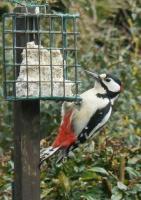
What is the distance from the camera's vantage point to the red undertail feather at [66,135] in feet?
18.3

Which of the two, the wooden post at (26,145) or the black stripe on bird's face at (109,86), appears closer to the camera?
the wooden post at (26,145)

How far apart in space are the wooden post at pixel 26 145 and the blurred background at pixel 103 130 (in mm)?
134

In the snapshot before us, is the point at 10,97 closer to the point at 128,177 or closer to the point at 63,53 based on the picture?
the point at 63,53

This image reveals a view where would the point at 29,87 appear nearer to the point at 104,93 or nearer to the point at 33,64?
the point at 33,64

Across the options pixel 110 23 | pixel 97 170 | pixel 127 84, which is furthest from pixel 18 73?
pixel 110 23

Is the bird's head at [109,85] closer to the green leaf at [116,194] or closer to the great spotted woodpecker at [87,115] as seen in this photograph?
the great spotted woodpecker at [87,115]

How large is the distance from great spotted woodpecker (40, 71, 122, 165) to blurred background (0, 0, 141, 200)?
105mm

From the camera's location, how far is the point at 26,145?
5113 millimetres

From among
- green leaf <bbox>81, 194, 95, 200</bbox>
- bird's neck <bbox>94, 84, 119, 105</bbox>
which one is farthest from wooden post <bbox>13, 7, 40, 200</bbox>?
bird's neck <bbox>94, 84, 119, 105</bbox>

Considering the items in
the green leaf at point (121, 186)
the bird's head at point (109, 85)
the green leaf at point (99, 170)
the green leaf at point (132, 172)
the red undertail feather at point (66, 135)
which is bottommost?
the green leaf at point (121, 186)

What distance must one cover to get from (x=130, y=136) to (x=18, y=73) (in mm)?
1895

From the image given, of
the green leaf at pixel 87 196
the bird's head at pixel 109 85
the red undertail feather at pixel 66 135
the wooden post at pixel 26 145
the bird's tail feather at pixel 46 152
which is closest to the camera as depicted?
the green leaf at pixel 87 196

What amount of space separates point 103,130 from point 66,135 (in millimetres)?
1576

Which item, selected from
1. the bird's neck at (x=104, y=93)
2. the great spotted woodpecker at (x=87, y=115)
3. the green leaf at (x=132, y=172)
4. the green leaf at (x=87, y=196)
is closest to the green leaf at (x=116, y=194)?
the green leaf at (x=87, y=196)
